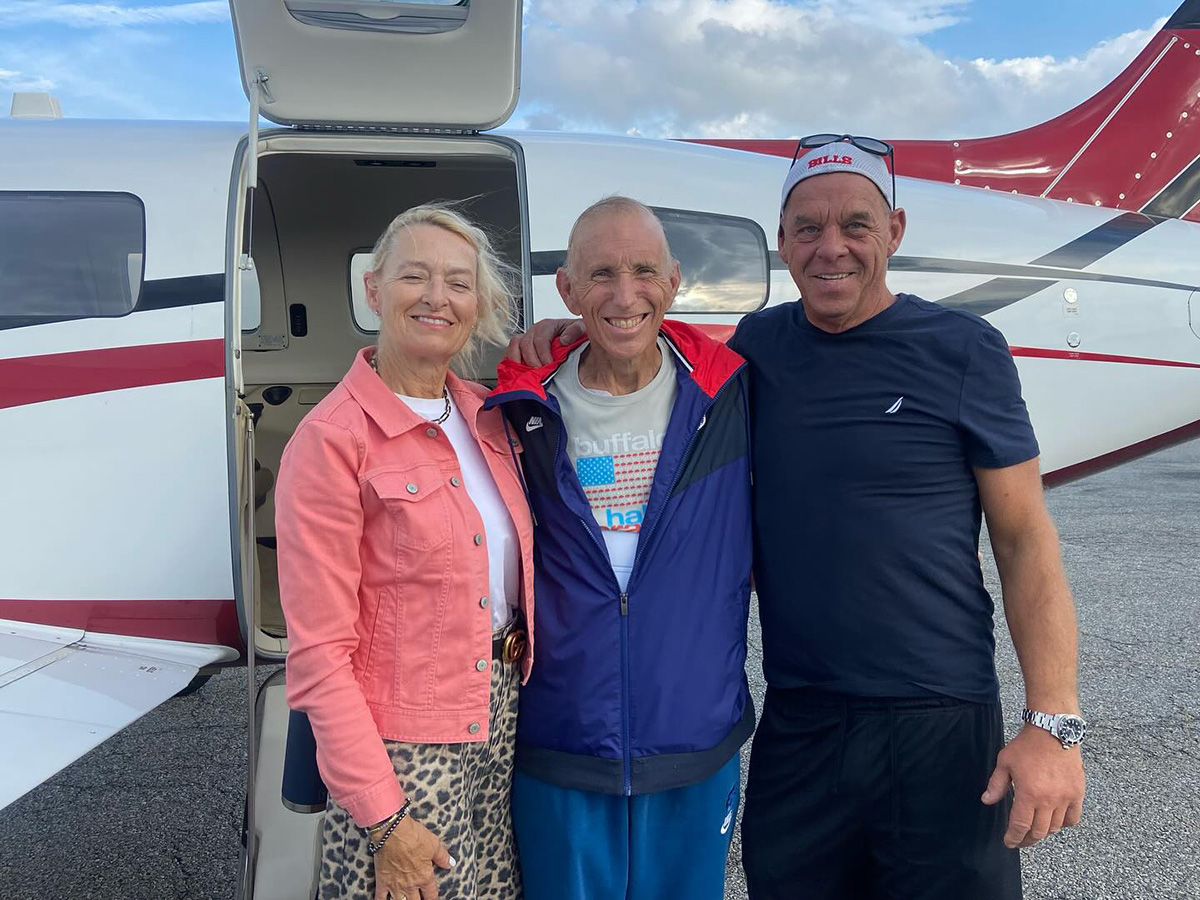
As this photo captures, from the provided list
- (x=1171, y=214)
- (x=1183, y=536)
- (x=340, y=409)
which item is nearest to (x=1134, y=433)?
(x=1171, y=214)

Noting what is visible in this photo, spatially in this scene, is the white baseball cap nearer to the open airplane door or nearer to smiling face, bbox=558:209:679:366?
smiling face, bbox=558:209:679:366

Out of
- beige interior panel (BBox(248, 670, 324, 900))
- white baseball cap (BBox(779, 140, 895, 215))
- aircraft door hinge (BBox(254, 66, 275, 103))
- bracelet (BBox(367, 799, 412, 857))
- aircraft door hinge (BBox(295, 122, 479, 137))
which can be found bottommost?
beige interior panel (BBox(248, 670, 324, 900))

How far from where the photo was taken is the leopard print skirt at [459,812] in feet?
5.09

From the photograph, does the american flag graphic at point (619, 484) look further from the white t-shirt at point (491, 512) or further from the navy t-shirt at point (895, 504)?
the navy t-shirt at point (895, 504)

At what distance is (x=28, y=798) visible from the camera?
11.8 ft

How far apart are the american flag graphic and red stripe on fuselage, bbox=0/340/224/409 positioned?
6.03ft

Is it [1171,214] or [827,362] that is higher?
[1171,214]

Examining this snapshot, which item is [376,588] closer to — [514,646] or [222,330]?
[514,646]

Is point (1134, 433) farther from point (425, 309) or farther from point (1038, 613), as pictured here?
point (425, 309)

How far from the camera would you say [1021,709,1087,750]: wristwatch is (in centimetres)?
163

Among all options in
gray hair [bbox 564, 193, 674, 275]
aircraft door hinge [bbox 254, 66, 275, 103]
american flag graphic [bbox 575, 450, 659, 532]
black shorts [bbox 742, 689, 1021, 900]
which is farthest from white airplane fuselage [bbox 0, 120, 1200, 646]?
black shorts [bbox 742, 689, 1021, 900]

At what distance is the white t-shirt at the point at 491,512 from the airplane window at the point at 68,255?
1.93m

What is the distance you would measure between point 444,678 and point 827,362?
103cm

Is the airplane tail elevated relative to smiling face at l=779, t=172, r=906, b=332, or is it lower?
elevated
